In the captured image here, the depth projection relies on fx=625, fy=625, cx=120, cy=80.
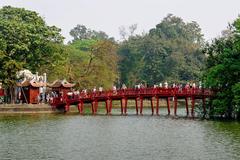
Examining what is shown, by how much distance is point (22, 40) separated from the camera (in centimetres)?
6725

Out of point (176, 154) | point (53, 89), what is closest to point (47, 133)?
point (176, 154)

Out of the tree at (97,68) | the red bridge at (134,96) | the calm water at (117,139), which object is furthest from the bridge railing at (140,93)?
the tree at (97,68)

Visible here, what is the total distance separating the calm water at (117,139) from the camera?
30.5m

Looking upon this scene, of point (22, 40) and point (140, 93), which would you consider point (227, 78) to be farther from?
point (22, 40)

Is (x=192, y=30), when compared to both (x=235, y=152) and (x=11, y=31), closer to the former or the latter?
(x=11, y=31)

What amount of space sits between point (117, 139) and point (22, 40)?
33016mm

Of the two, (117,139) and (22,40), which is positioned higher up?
(22,40)

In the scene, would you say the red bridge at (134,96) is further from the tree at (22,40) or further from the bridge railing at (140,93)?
the tree at (22,40)

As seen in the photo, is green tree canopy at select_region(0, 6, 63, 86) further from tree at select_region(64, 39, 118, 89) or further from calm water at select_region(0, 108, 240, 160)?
calm water at select_region(0, 108, 240, 160)

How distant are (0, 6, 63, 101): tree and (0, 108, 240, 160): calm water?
45.5 feet

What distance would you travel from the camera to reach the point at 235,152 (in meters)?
31.1

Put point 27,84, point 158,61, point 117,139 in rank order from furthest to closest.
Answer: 1. point 158,61
2. point 27,84
3. point 117,139

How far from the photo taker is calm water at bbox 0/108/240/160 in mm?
30516

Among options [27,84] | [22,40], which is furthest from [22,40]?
[27,84]
